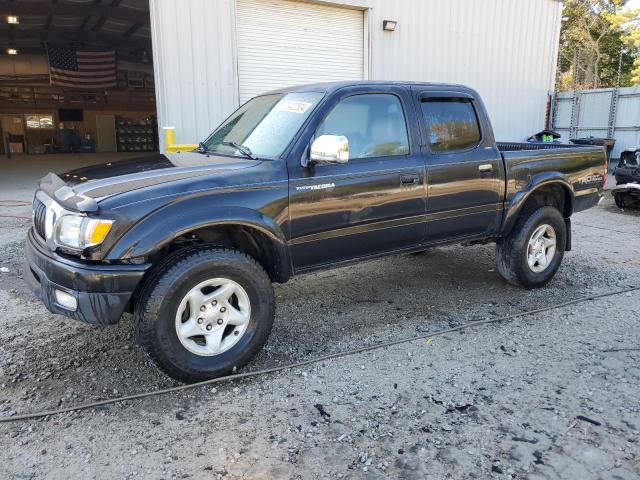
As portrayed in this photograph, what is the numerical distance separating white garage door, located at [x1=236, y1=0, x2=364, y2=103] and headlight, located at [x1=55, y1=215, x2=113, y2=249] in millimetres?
6819

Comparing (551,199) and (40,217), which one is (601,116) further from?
(40,217)

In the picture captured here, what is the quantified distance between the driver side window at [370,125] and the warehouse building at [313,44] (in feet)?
17.5

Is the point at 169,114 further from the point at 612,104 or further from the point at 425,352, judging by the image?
the point at 612,104

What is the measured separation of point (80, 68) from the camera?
74.7 ft

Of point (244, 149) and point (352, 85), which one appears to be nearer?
point (244, 149)

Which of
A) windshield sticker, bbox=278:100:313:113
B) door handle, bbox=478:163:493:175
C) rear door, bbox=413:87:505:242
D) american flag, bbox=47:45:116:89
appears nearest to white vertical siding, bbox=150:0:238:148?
windshield sticker, bbox=278:100:313:113

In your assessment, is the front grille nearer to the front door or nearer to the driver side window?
the front door

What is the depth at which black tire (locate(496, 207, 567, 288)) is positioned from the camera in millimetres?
4902

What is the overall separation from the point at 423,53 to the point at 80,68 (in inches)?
680

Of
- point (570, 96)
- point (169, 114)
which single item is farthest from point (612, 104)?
point (169, 114)

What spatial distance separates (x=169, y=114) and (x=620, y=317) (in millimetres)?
7116

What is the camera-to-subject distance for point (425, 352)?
3777 mm

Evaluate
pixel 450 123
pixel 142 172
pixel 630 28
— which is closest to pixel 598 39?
pixel 630 28

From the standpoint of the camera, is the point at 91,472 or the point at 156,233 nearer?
the point at 91,472
